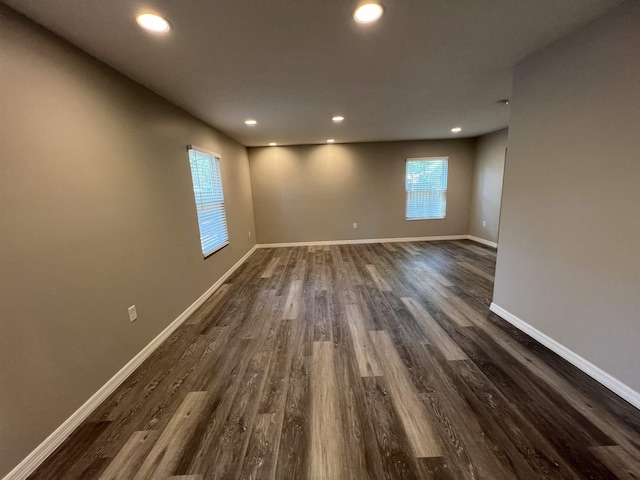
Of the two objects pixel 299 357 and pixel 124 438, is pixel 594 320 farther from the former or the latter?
pixel 124 438

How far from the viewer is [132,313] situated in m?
2.08

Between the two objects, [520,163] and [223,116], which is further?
[223,116]

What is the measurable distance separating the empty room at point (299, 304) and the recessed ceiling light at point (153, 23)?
2cm

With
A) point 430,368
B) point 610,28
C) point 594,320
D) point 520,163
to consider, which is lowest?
point 430,368

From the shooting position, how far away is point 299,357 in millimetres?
2129

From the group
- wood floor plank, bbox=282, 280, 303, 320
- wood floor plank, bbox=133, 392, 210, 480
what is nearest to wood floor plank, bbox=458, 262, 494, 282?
wood floor plank, bbox=282, 280, 303, 320

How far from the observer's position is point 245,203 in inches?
219

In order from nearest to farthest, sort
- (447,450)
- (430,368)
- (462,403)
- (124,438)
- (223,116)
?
(447,450), (124,438), (462,403), (430,368), (223,116)

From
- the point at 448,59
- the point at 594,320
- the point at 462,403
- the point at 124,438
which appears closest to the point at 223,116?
the point at 448,59

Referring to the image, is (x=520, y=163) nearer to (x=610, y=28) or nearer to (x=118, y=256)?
(x=610, y=28)

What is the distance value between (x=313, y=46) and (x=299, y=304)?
8.31ft

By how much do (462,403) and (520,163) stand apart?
204 centimetres

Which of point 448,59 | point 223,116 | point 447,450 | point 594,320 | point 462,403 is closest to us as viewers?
point 447,450

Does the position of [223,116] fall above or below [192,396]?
above
